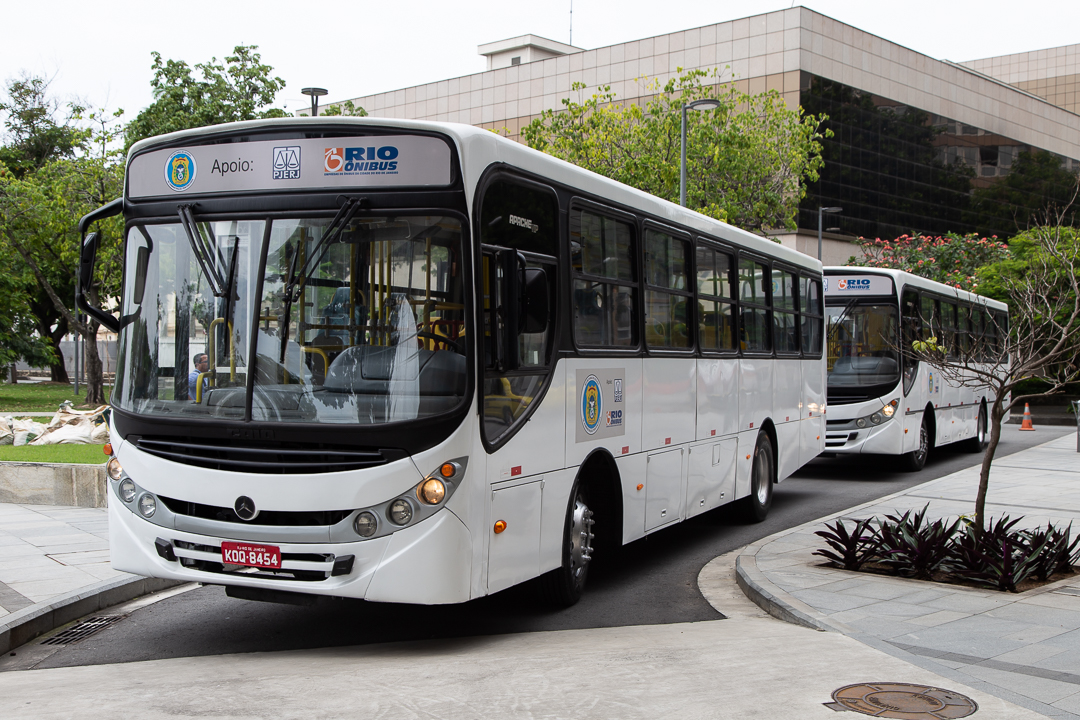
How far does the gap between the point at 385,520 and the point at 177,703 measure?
1.42 m

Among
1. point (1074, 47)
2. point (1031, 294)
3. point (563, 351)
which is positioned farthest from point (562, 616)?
point (1074, 47)

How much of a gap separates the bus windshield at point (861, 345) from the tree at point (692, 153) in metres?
13.4

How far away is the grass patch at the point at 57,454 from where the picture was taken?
1350 centimetres

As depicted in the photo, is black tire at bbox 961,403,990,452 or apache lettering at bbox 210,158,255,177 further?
black tire at bbox 961,403,990,452

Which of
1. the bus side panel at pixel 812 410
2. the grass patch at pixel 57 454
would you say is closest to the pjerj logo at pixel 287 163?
the grass patch at pixel 57 454

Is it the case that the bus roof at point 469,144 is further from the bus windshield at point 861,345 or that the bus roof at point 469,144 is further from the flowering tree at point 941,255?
the flowering tree at point 941,255

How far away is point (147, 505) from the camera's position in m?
6.52

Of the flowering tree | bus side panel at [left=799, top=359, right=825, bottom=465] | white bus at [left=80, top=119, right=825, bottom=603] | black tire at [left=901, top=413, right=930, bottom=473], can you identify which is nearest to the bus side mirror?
white bus at [left=80, top=119, right=825, bottom=603]

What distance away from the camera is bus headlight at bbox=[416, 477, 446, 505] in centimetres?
605

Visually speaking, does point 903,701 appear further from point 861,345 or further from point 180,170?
point 861,345

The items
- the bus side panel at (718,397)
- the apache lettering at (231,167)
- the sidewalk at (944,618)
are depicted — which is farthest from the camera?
the bus side panel at (718,397)

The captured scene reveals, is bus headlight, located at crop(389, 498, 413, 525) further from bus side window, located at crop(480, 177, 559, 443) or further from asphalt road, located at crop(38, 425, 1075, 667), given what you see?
asphalt road, located at crop(38, 425, 1075, 667)

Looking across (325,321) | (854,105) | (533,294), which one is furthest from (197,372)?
(854,105)

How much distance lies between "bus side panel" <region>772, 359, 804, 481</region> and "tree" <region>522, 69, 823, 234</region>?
17057 mm
